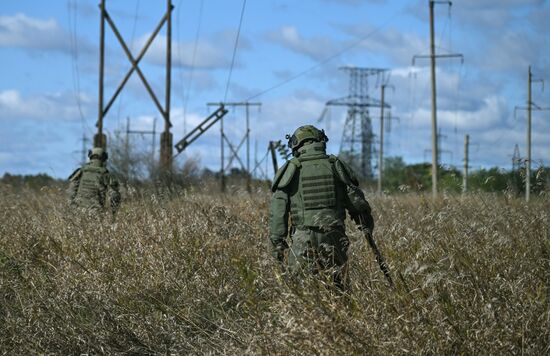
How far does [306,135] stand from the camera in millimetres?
8047

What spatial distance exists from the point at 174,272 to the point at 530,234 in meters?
2.99

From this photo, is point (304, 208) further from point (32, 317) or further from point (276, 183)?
point (32, 317)

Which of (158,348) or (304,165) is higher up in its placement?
(304,165)

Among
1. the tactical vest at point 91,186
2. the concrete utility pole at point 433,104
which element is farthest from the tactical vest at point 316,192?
the concrete utility pole at point 433,104

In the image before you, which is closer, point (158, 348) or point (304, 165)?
point (158, 348)

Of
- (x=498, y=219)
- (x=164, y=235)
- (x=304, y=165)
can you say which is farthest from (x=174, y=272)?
(x=498, y=219)

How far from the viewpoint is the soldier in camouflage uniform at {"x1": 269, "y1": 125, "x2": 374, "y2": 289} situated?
25.5ft

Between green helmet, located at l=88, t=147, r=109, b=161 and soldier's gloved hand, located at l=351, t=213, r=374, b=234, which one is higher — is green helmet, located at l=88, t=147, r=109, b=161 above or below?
above

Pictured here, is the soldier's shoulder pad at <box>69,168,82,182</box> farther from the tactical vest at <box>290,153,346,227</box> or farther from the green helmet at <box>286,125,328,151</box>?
the tactical vest at <box>290,153,346,227</box>

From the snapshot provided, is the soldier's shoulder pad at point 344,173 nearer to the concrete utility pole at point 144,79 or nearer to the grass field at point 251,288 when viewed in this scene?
the grass field at point 251,288

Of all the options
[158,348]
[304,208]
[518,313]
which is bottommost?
[158,348]

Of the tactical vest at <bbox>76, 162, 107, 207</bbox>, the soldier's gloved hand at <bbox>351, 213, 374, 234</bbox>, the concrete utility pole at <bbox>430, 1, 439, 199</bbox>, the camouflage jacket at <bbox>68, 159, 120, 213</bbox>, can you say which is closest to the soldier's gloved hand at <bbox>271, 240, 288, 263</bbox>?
the soldier's gloved hand at <bbox>351, 213, 374, 234</bbox>

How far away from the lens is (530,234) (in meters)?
7.91

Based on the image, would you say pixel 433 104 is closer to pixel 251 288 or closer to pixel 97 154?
pixel 97 154
